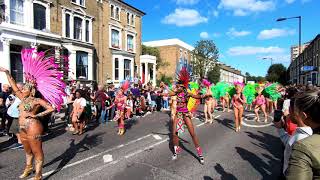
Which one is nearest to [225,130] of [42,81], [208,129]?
[208,129]

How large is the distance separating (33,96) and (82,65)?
20.7 meters

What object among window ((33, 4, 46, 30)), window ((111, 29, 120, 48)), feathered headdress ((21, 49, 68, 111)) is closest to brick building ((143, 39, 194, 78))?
window ((111, 29, 120, 48))

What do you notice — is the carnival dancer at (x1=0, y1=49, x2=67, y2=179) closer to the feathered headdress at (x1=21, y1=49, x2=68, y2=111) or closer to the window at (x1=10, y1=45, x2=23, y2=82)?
the feathered headdress at (x1=21, y1=49, x2=68, y2=111)

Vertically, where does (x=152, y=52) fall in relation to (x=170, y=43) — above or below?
below

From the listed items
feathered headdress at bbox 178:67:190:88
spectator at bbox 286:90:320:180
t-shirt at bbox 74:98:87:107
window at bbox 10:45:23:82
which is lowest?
t-shirt at bbox 74:98:87:107

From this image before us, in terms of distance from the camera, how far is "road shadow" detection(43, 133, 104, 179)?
19.7 feet

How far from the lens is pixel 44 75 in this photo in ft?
17.5

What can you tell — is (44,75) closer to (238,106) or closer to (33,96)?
(33,96)

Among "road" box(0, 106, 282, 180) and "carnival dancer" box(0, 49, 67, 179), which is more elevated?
"carnival dancer" box(0, 49, 67, 179)

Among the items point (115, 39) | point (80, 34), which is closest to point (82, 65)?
point (80, 34)

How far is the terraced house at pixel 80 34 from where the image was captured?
18.6m

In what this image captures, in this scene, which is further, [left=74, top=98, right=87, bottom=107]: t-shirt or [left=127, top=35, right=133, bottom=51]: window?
[left=127, top=35, right=133, bottom=51]: window

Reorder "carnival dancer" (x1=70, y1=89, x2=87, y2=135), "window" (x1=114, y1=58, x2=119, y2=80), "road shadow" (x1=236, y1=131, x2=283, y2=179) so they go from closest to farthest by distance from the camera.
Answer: "road shadow" (x1=236, y1=131, x2=283, y2=179) → "carnival dancer" (x1=70, y1=89, x2=87, y2=135) → "window" (x1=114, y1=58, x2=119, y2=80)

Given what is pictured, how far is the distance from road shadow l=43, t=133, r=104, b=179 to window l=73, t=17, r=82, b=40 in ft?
56.7
